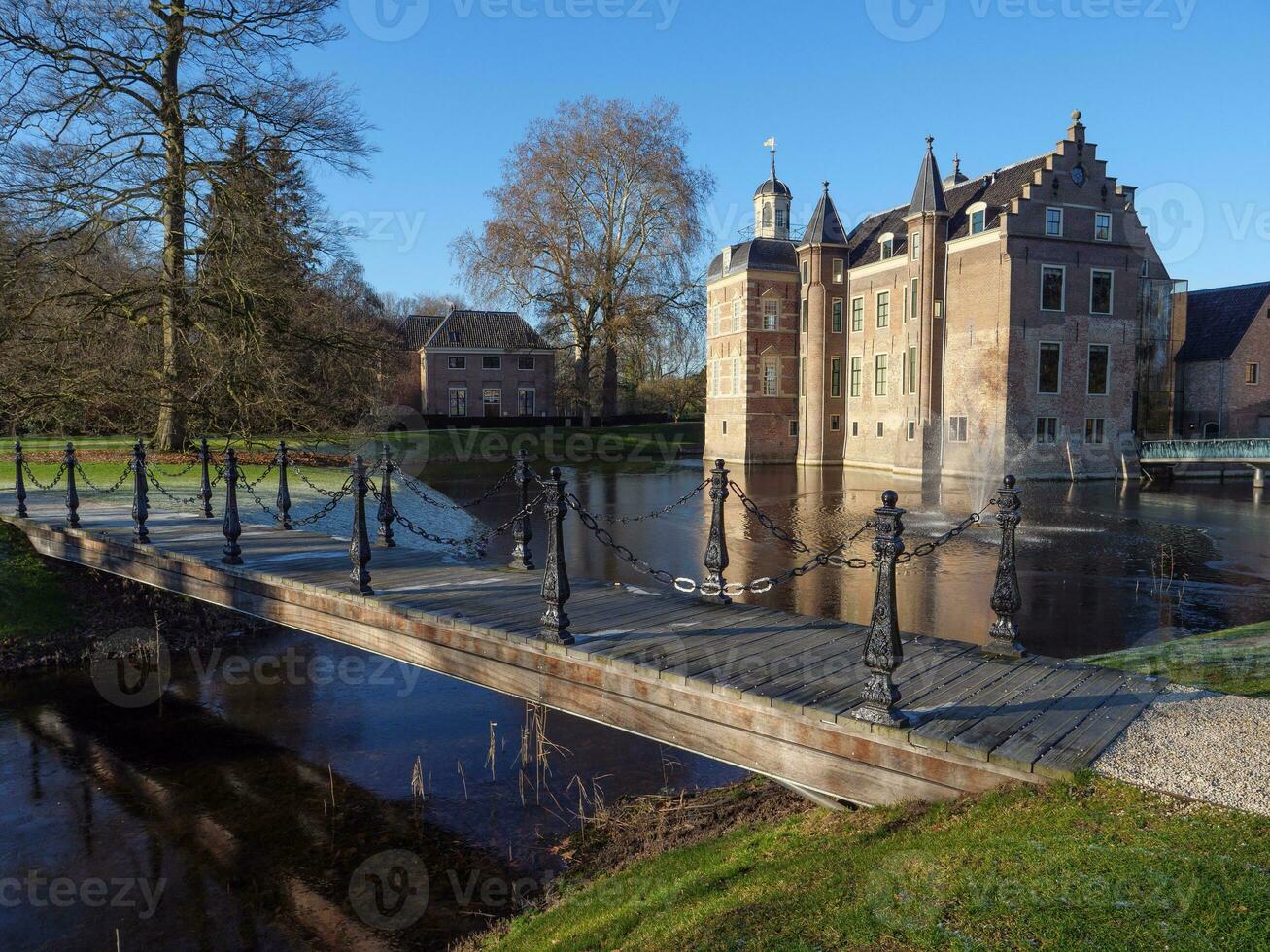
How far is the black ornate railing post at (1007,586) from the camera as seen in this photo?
5.65m

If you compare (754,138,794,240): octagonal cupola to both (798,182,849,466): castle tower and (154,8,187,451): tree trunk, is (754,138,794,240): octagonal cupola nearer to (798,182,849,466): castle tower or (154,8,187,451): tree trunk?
(798,182,849,466): castle tower

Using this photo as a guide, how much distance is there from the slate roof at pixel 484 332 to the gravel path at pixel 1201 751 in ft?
170

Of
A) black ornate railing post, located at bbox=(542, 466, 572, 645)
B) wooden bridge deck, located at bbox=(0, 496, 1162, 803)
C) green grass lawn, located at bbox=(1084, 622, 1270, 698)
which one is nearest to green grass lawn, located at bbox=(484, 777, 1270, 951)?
wooden bridge deck, located at bbox=(0, 496, 1162, 803)

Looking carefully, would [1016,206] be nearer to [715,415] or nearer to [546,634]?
[715,415]

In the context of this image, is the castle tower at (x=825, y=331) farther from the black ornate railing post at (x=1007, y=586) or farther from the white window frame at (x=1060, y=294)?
the black ornate railing post at (x=1007, y=586)

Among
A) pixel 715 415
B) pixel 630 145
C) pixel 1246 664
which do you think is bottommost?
pixel 1246 664

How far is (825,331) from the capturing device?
39.0m

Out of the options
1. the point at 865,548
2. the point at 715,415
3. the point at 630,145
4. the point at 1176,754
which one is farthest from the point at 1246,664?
the point at 630,145

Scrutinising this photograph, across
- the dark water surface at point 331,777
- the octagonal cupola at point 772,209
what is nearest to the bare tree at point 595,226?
the octagonal cupola at point 772,209

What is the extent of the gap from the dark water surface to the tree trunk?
10.8 m

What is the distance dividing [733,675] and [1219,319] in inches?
1707

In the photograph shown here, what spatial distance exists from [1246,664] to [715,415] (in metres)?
36.3

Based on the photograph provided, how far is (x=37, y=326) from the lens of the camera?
17.8m

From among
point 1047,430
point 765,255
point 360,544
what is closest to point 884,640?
point 360,544
